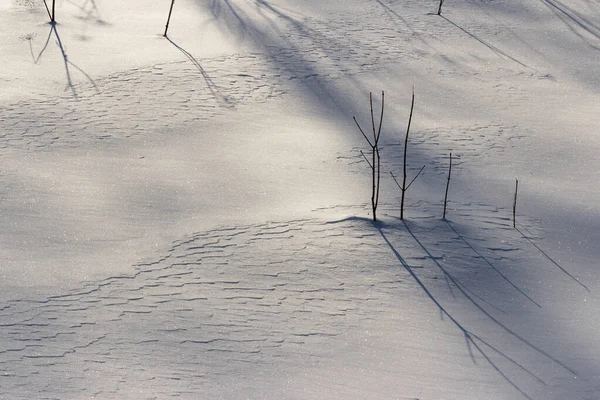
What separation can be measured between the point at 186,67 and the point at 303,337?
3554 mm

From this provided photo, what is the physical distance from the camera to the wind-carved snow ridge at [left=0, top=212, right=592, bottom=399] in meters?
2.86

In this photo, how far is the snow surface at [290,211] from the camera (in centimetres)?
294

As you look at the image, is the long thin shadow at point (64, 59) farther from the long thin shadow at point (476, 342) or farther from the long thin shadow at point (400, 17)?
the long thin shadow at point (476, 342)

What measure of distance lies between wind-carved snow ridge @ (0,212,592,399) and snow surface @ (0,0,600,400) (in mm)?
11

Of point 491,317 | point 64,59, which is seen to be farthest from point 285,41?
point 491,317

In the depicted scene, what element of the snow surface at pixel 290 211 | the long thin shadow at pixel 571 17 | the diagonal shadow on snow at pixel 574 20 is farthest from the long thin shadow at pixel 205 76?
the long thin shadow at pixel 571 17

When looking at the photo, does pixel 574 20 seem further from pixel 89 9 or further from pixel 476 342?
pixel 476 342

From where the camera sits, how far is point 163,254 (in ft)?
12.1

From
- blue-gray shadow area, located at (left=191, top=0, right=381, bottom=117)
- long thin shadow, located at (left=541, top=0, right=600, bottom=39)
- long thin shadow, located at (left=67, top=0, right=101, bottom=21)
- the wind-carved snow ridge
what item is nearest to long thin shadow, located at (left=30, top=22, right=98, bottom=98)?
long thin shadow, located at (left=67, top=0, right=101, bottom=21)

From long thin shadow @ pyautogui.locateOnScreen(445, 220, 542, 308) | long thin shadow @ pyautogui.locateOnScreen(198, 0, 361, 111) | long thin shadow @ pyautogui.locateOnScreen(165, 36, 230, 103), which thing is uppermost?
long thin shadow @ pyautogui.locateOnScreen(198, 0, 361, 111)

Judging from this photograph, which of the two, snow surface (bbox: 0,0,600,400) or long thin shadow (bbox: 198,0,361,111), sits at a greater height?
long thin shadow (bbox: 198,0,361,111)

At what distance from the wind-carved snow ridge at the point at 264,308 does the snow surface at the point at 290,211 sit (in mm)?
11

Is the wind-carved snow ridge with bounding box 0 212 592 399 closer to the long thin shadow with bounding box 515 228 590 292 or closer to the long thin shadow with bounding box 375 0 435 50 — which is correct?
the long thin shadow with bounding box 515 228 590 292

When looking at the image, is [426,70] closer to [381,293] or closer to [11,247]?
[381,293]
